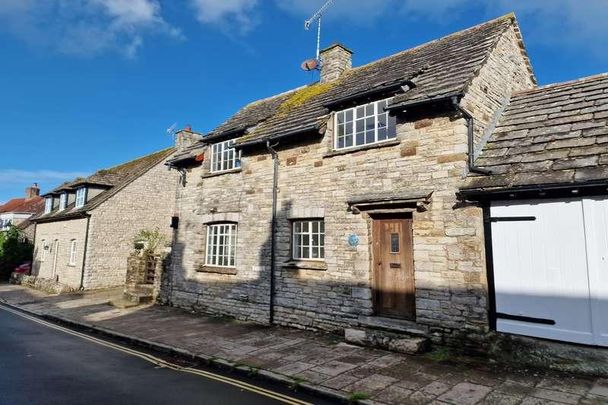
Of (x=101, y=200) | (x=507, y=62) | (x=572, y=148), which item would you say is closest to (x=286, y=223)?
(x=572, y=148)

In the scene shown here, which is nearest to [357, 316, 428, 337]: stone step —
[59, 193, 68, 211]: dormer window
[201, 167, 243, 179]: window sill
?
[201, 167, 243, 179]: window sill

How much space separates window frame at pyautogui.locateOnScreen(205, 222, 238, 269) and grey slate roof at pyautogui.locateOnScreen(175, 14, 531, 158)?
301cm

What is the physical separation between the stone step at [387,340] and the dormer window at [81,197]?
19.6 meters

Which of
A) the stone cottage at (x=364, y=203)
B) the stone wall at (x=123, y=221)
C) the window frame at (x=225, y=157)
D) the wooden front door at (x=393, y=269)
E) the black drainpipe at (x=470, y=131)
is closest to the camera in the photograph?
the black drainpipe at (x=470, y=131)

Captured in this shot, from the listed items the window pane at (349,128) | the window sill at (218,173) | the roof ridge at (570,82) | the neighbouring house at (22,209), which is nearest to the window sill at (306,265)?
the window pane at (349,128)

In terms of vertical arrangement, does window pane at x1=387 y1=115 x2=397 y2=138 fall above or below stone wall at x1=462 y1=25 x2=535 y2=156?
below

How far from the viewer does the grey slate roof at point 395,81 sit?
9.23 meters

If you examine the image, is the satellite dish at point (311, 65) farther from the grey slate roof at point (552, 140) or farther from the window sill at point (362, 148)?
the grey slate roof at point (552, 140)

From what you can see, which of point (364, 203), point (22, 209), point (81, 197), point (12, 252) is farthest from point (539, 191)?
point (22, 209)

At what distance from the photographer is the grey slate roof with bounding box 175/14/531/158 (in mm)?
9227

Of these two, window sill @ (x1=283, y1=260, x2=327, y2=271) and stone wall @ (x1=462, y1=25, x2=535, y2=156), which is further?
window sill @ (x1=283, y1=260, x2=327, y2=271)

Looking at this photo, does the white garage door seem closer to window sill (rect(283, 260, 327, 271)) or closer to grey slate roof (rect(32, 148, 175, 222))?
window sill (rect(283, 260, 327, 271))

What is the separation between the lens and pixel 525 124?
8914mm

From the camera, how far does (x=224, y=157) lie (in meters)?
13.9
